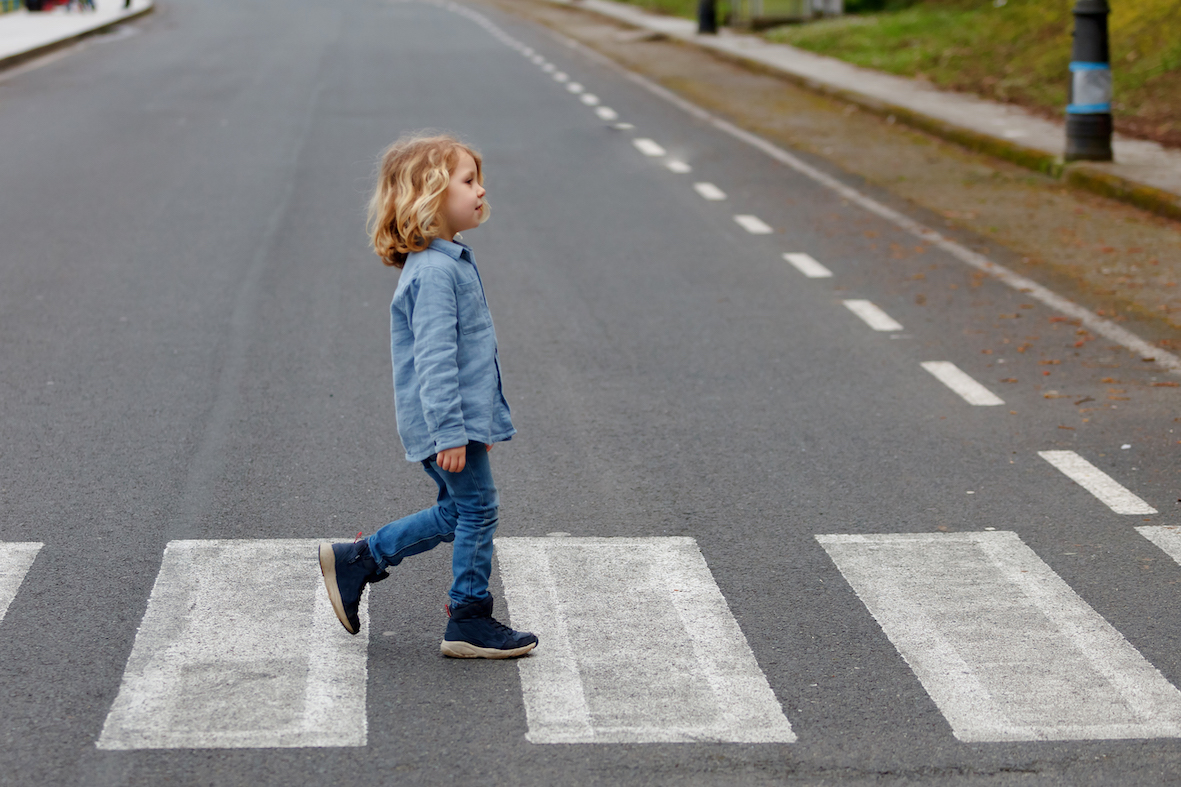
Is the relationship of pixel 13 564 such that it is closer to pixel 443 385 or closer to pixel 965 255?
pixel 443 385

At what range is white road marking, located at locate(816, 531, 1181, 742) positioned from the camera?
155 inches

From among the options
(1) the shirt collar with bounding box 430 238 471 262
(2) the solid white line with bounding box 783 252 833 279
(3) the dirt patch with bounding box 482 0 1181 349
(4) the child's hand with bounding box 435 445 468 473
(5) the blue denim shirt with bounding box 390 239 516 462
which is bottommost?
(3) the dirt patch with bounding box 482 0 1181 349

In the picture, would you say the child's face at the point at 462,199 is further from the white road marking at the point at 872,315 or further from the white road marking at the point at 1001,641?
the white road marking at the point at 872,315

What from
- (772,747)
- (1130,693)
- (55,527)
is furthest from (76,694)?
(1130,693)

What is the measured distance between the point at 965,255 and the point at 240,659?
730cm

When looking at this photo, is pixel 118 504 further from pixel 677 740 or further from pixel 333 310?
pixel 333 310

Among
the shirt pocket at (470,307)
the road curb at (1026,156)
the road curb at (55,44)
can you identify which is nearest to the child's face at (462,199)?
the shirt pocket at (470,307)

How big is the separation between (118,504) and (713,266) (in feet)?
17.2

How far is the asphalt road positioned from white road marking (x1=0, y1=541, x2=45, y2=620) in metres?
0.04

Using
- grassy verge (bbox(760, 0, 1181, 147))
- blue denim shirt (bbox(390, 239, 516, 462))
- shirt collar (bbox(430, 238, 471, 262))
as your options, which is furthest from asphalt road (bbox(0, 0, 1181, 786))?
grassy verge (bbox(760, 0, 1181, 147))

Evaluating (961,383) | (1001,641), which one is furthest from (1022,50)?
(1001,641)

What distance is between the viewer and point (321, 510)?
216 inches

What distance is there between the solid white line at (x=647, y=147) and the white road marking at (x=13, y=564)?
10.6m

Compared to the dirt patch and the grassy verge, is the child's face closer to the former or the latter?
the dirt patch
